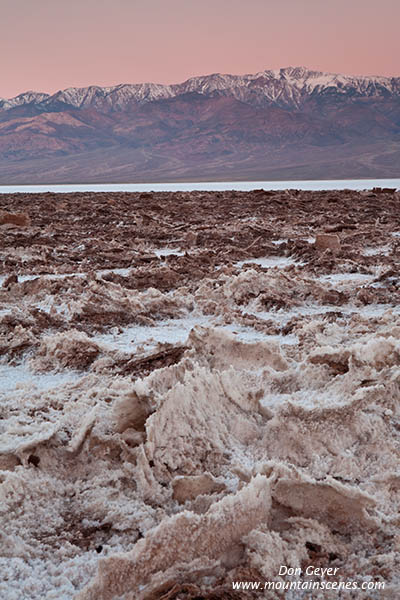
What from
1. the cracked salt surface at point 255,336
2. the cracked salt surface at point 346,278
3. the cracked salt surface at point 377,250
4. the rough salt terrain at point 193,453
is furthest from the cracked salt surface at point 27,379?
the cracked salt surface at point 377,250

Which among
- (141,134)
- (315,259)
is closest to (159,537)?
(315,259)

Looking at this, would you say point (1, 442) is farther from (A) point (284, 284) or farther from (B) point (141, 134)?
(B) point (141, 134)

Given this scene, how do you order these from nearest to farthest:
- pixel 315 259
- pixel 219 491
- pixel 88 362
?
pixel 219 491 < pixel 88 362 < pixel 315 259

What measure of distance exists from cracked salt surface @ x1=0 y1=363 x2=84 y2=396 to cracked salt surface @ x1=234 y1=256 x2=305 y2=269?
3431 millimetres

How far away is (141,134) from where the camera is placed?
16775cm

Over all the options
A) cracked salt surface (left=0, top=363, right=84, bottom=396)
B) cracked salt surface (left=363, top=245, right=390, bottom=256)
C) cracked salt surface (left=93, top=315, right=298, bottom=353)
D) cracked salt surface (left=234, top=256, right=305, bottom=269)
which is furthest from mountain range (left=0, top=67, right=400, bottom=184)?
cracked salt surface (left=0, top=363, right=84, bottom=396)

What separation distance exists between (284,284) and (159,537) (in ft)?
11.0

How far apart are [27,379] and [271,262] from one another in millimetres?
4017

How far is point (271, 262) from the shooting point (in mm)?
6227

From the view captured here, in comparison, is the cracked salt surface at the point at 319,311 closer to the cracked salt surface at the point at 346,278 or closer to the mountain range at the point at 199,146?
the cracked salt surface at the point at 346,278

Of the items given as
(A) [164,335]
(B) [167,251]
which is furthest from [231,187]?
(A) [164,335]

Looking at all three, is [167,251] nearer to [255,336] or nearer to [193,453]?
[255,336]

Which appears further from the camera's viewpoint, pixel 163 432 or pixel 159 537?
pixel 163 432

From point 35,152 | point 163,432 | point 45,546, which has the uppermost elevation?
point 35,152
